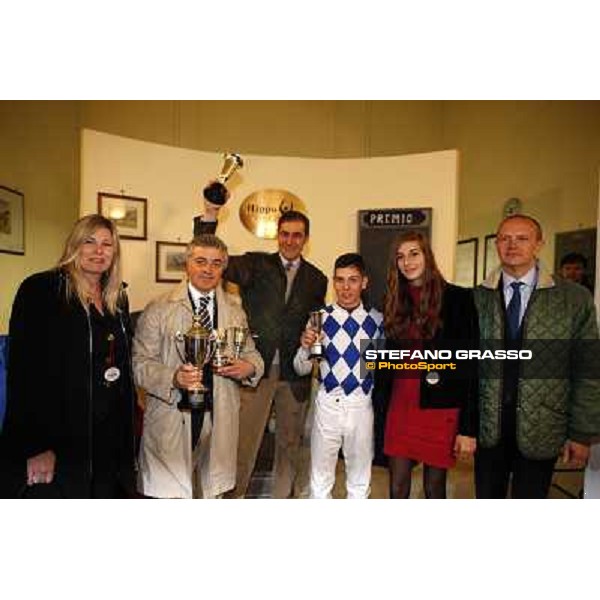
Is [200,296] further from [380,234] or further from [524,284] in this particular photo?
[524,284]

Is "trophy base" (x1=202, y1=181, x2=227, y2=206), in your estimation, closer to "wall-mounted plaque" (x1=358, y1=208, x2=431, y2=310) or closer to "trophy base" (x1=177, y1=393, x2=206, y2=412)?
"wall-mounted plaque" (x1=358, y1=208, x2=431, y2=310)

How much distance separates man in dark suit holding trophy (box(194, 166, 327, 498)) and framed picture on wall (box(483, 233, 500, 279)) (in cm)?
45

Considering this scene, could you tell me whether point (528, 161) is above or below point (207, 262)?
above

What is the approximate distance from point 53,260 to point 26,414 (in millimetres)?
419

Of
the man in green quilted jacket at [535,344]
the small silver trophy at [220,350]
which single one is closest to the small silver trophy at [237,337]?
the small silver trophy at [220,350]

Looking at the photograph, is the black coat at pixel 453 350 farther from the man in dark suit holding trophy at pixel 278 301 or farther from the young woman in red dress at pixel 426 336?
the man in dark suit holding trophy at pixel 278 301

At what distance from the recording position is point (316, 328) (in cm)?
161

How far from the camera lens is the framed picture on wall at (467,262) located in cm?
160

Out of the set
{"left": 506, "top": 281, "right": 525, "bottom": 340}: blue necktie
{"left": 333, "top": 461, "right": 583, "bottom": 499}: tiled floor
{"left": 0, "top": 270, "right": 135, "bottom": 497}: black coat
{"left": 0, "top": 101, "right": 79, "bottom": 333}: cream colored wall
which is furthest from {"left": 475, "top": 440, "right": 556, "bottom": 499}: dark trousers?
{"left": 0, "top": 101, "right": 79, "bottom": 333}: cream colored wall

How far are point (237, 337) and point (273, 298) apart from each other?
0.15m

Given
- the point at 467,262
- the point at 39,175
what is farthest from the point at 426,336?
the point at 39,175

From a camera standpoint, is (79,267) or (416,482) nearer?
(79,267)

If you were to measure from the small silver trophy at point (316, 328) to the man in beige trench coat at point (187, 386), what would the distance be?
0.52 feet
